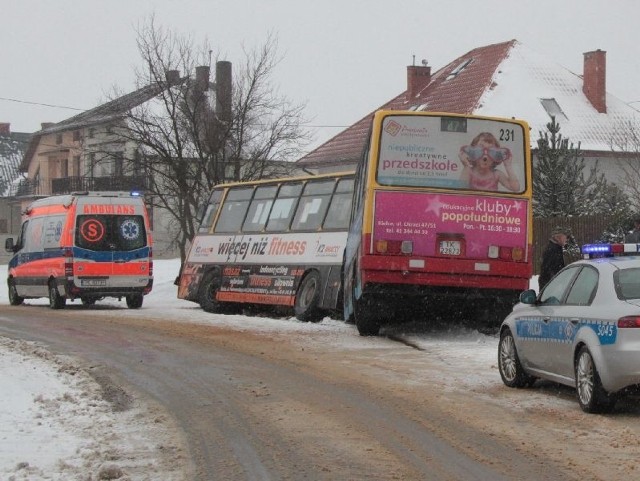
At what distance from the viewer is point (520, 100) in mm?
47781

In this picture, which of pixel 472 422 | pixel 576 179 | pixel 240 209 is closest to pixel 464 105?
pixel 576 179

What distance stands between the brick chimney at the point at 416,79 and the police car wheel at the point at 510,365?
42549 millimetres

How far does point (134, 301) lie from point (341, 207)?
24.9 feet

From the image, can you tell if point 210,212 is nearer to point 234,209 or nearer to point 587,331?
point 234,209

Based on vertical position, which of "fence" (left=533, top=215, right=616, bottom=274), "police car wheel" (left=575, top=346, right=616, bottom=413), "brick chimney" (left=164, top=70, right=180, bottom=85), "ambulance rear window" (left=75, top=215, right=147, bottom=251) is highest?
"brick chimney" (left=164, top=70, right=180, bottom=85)

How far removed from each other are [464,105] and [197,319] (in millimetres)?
27494

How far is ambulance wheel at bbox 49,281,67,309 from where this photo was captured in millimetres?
25922

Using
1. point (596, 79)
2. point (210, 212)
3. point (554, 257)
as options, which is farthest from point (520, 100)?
point (554, 257)

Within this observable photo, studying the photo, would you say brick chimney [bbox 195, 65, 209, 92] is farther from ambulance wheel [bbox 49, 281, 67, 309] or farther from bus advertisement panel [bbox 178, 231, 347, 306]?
ambulance wheel [bbox 49, 281, 67, 309]

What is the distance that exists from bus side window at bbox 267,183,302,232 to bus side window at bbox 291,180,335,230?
295 millimetres

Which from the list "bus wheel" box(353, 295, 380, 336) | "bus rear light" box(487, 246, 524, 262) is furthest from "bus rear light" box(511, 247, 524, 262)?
"bus wheel" box(353, 295, 380, 336)

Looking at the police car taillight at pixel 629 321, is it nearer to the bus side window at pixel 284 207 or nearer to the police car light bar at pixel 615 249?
the police car light bar at pixel 615 249

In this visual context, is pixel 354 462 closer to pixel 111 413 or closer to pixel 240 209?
pixel 111 413

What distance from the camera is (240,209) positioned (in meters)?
25.0
